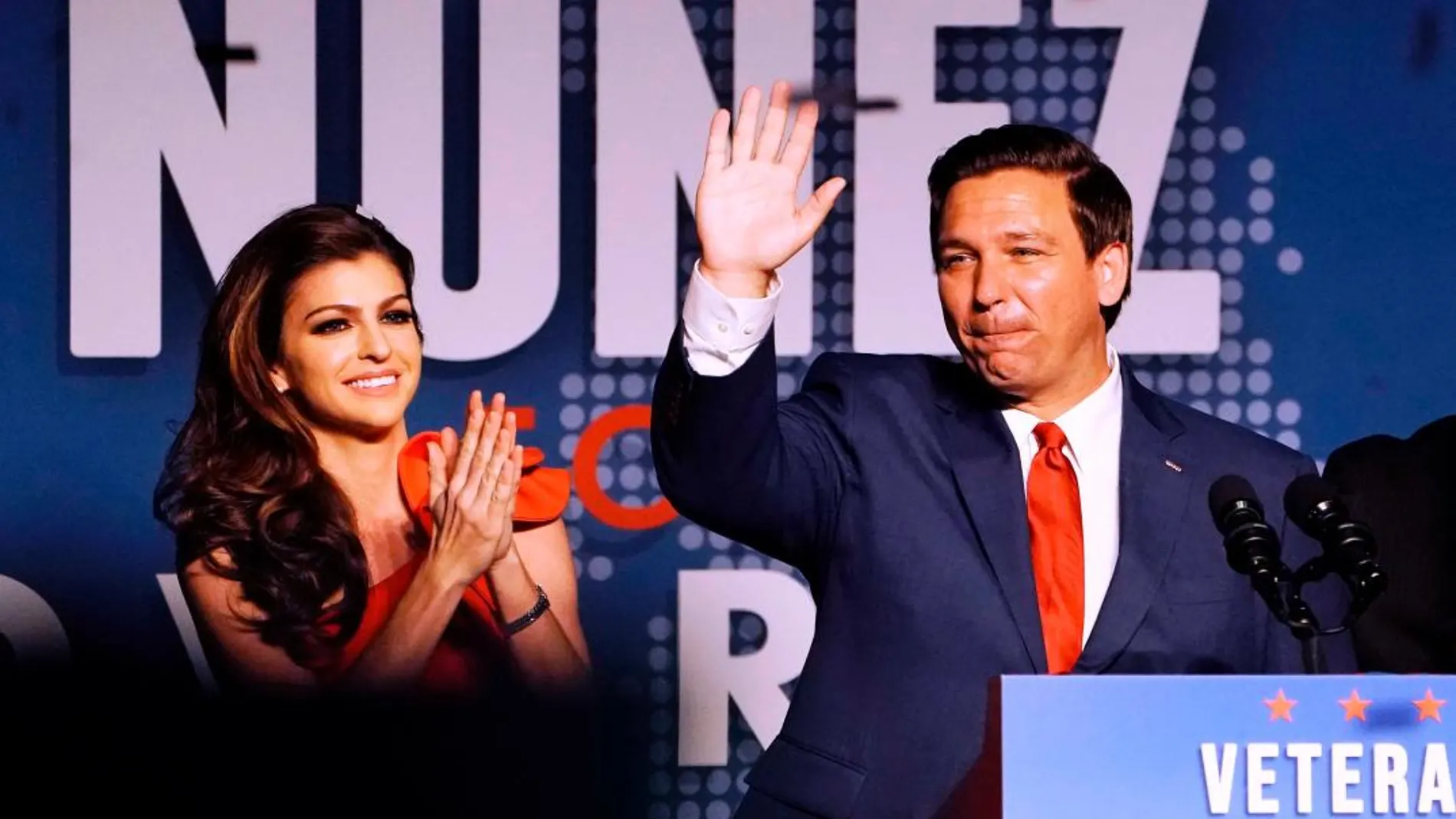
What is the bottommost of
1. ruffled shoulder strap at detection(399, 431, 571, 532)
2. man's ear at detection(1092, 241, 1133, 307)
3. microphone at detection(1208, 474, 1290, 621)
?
ruffled shoulder strap at detection(399, 431, 571, 532)

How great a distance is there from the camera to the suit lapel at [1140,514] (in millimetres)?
2443

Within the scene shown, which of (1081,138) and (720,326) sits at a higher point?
(1081,138)

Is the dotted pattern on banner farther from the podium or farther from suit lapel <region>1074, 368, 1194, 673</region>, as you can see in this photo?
the podium

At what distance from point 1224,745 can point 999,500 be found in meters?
0.71

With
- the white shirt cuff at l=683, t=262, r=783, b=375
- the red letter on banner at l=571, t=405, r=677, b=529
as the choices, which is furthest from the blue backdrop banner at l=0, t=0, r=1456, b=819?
the white shirt cuff at l=683, t=262, r=783, b=375

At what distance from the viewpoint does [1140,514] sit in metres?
2.56

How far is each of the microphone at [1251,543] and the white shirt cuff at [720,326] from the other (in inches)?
22.5

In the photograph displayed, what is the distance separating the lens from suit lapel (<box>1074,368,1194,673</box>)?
2443mm

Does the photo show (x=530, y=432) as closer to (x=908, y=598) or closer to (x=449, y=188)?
(x=449, y=188)

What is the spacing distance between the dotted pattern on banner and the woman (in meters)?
0.40

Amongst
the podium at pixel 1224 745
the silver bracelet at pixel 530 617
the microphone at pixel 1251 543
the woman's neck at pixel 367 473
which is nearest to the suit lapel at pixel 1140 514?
the microphone at pixel 1251 543

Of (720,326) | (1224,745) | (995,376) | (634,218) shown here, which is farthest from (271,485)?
(1224,745)

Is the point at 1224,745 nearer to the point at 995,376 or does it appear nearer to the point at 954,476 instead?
the point at 954,476

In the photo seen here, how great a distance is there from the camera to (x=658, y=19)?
4195 mm
